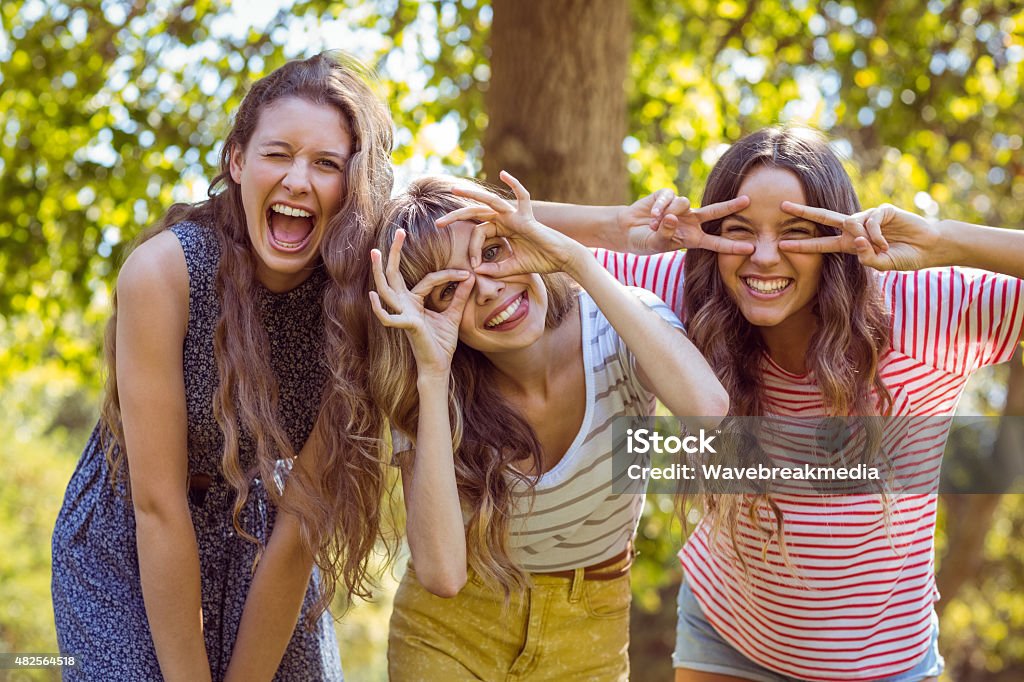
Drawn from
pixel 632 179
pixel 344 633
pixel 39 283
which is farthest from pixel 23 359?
pixel 344 633

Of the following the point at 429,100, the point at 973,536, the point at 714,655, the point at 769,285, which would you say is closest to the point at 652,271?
the point at 769,285

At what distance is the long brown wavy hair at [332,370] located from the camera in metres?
2.95

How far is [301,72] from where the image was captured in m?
3.12

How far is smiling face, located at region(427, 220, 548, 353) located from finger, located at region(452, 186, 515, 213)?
8 cm

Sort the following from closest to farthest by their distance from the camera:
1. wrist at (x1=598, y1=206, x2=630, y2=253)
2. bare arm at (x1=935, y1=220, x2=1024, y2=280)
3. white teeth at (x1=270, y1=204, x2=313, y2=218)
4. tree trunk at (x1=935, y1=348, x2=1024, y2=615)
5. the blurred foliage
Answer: bare arm at (x1=935, y1=220, x2=1024, y2=280), white teeth at (x1=270, y1=204, x2=313, y2=218), wrist at (x1=598, y1=206, x2=630, y2=253), the blurred foliage, tree trunk at (x1=935, y1=348, x2=1024, y2=615)

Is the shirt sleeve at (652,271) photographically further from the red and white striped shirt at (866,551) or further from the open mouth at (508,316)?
the open mouth at (508,316)

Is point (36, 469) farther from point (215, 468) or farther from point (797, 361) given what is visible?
point (797, 361)

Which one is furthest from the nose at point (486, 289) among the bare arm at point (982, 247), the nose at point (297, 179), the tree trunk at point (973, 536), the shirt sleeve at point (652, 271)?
the tree trunk at point (973, 536)

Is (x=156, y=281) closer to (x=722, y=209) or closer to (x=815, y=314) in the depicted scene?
(x=722, y=209)

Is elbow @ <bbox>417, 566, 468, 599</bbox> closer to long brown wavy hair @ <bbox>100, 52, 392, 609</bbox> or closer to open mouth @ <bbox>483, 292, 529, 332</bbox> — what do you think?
long brown wavy hair @ <bbox>100, 52, 392, 609</bbox>

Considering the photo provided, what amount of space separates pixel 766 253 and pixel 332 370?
50.7 inches

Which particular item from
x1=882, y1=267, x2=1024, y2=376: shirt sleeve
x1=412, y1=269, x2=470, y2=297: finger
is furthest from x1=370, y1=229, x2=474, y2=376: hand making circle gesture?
x1=882, y1=267, x2=1024, y2=376: shirt sleeve

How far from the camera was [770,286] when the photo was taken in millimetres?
2926

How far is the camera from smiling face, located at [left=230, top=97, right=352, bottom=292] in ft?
9.81
